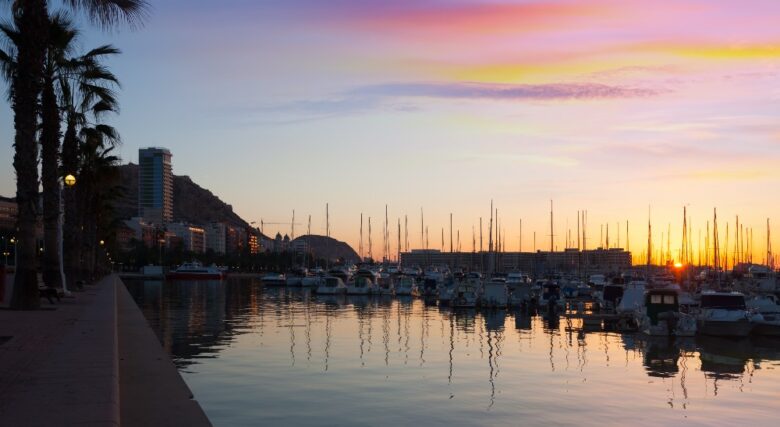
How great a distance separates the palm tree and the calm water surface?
5778mm

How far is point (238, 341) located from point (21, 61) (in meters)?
13.4

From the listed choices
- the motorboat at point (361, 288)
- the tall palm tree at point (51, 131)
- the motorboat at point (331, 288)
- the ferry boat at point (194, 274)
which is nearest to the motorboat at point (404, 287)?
the motorboat at point (361, 288)

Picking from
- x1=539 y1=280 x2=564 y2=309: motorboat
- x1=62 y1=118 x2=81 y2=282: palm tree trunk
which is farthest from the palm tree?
x1=539 y1=280 x2=564 y2=309: motorboat

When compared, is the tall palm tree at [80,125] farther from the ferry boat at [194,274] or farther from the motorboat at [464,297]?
the ferry boat at [194,274]

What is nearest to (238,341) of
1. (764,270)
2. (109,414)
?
(109,414)

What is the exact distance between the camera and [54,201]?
3609 centimetres

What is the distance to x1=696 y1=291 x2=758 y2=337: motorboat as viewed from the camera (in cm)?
4241

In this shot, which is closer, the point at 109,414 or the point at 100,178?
the point at 109,414

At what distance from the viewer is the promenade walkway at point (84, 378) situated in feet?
36.6

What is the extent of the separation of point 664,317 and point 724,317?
3.10 meters

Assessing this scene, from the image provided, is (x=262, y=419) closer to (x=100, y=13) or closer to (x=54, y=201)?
(x=100, y=13)

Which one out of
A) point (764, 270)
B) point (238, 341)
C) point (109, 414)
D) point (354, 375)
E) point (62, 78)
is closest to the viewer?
point (109, 414)

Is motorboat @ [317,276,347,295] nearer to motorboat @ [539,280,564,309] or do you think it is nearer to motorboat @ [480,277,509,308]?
motorboat @ [480,277,509,308]

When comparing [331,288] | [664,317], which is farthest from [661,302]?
[331,288]
